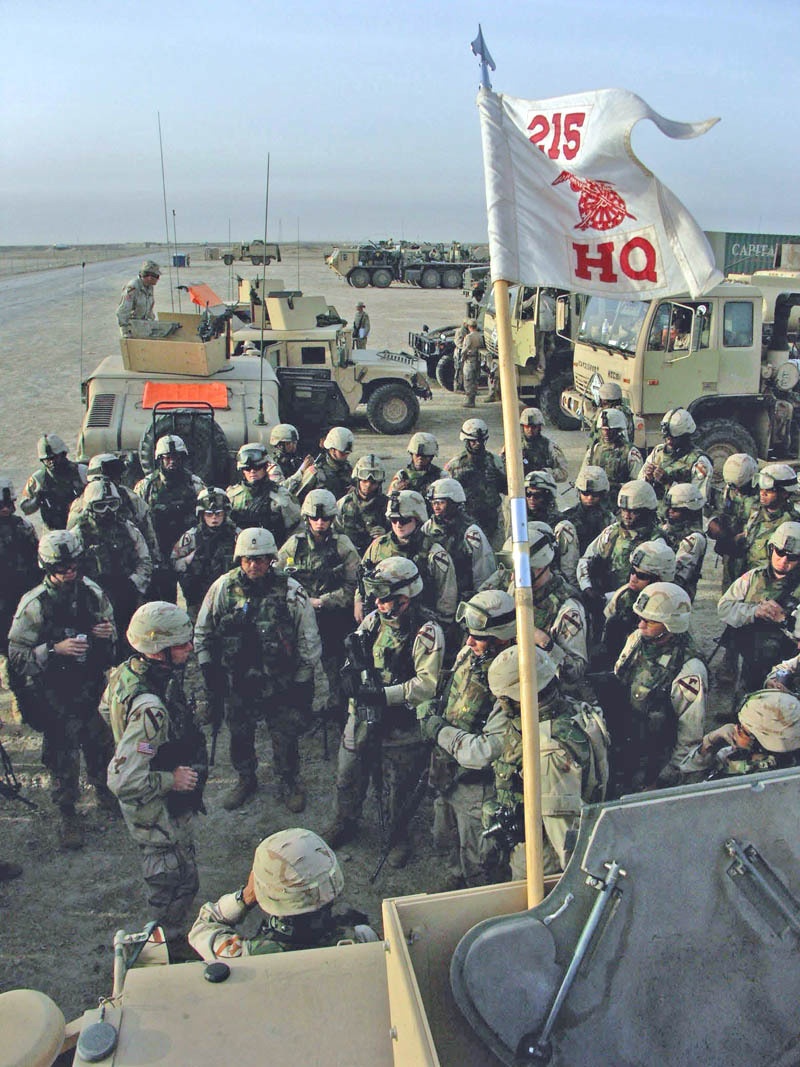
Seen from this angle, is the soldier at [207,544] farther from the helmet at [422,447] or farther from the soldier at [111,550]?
the helmet at [422,447]

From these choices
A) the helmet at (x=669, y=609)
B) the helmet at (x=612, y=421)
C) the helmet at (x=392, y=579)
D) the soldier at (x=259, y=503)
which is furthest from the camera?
the helmet at (x=612, y=421)

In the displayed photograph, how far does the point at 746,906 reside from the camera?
Answer: 88.9 inches

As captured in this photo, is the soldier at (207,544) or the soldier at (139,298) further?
the soldier at (139,298)

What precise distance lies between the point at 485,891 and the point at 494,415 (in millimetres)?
15871

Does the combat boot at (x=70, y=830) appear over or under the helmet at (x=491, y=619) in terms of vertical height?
under

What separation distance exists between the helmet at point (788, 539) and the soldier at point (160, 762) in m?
3.93

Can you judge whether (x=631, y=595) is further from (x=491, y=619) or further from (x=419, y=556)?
(x=491, y=619)

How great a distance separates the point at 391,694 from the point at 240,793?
4.80 feet

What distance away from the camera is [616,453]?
896cm

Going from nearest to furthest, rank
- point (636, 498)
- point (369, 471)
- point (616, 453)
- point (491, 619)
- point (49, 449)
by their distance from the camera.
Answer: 1. point (491, 619)
2. point (636, 498)
3. point (369, 471)
4. point (49, 449)
5. point (616, 453)

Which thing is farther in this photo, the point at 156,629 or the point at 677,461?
the point at 677,461

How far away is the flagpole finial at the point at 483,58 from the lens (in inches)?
127

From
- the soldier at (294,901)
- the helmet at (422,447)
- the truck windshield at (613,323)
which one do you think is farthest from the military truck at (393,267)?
the soldier at (294,901)

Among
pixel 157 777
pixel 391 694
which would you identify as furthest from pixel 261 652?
pixel 157 777
